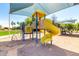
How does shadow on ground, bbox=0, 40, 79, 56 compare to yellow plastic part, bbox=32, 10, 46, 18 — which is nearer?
shadow on ground, bbox=0, 40, 79, 56

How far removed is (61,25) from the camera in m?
3.79

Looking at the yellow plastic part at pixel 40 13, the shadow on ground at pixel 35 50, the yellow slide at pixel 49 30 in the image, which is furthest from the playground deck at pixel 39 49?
the yellow plastic part at pixel 40 13

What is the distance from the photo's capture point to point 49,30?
3576mm

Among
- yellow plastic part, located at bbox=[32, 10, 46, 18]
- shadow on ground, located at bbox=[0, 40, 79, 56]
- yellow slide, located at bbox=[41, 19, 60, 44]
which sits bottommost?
shadow on ground, located at bbox=[0, 40, 79, 56]

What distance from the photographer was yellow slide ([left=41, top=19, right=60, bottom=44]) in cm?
355

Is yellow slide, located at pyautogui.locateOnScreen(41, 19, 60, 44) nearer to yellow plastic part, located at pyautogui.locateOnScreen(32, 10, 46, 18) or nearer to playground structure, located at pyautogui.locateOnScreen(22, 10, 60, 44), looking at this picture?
playground structure, located at pyautogui.locateOnScreen(22, 10, 60, 44)

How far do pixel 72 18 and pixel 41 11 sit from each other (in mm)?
691

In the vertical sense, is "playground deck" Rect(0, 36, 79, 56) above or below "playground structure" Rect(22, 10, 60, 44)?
below

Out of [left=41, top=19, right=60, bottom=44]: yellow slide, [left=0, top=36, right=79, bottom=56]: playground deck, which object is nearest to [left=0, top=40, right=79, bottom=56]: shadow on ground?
[left=0, top=36, right=79, bottom=56]: playground deck

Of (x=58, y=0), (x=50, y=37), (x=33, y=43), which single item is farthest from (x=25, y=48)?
(x=58, y=0)

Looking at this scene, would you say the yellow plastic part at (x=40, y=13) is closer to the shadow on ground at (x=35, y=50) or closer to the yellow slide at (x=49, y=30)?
the yellow slide at (x=49, y=30)

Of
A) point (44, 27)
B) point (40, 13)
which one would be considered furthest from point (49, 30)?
point (40, 13)

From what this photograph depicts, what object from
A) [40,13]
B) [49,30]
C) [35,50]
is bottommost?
[35,50]

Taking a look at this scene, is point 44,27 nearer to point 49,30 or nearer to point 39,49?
point 49,30
